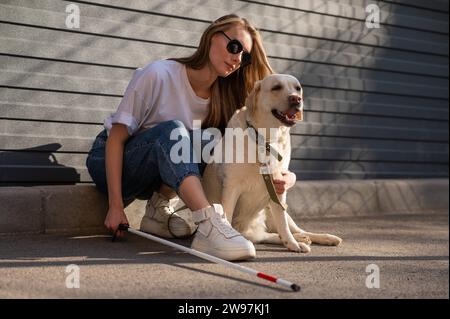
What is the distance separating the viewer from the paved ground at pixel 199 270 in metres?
2.34

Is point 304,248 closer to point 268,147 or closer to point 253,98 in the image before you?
point 268,147

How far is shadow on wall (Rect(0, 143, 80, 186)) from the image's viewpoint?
394 cm

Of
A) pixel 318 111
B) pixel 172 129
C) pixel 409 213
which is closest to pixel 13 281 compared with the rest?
pixel 172 129

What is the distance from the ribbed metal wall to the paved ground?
0.84m

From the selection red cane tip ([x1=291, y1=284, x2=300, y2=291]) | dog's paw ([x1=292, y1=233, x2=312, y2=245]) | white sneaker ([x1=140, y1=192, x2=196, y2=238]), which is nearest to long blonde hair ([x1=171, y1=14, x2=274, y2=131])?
white sneaker ([x1=140, y1=192, x2=196, y2=238])

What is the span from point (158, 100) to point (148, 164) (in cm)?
38

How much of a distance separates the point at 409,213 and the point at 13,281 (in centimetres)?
421

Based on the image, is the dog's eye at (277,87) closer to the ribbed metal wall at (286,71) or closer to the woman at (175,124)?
the woman at (175,124)

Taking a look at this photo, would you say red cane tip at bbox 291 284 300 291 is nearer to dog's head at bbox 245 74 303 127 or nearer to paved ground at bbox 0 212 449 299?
paved ground at bbox 0 212 449 299

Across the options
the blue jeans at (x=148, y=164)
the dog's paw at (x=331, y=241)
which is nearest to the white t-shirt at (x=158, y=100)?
the blue jeans at (x=148, y=164)

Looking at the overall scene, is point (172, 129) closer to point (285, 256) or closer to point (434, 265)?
point (285, 256)

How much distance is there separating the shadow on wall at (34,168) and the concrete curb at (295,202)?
283mm

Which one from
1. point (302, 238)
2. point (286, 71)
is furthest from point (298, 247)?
point (286, 71)

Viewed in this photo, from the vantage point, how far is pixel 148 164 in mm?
3420
